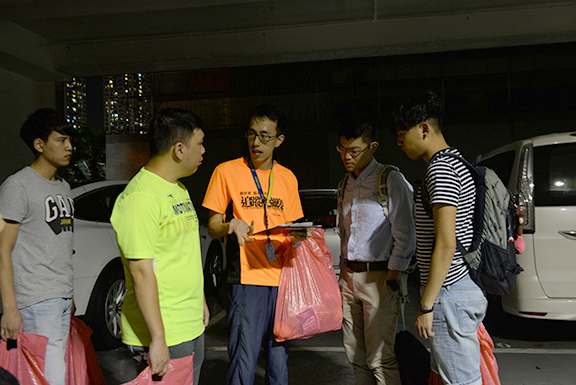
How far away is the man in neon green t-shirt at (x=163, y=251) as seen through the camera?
5.38 feet

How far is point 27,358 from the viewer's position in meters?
2.22

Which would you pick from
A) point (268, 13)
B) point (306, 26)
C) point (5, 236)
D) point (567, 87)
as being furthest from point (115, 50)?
point (567, 87)

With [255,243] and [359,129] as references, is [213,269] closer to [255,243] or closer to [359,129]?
[255,243]

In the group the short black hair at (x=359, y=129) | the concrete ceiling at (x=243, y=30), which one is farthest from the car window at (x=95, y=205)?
the concrete ceiling at (x=243, y=30)

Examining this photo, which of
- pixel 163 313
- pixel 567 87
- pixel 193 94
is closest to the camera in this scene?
pixel 163 313

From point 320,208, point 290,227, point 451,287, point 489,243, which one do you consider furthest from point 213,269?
point 489,243

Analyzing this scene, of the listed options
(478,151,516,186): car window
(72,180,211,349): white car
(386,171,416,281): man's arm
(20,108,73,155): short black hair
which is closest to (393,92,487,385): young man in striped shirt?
(386,171,416,281): man's arm

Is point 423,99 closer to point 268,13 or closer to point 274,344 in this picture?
point 274,344

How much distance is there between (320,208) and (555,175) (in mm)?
2879

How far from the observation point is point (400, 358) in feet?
8.46

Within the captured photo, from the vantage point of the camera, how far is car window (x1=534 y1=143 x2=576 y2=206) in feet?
12.6

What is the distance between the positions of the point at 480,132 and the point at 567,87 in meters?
3.74

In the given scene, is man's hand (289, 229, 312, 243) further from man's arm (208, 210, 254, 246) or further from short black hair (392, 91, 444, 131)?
short black hair (392, 91, 444, 131)

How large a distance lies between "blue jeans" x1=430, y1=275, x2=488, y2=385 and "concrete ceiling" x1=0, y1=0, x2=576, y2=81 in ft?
21.7
